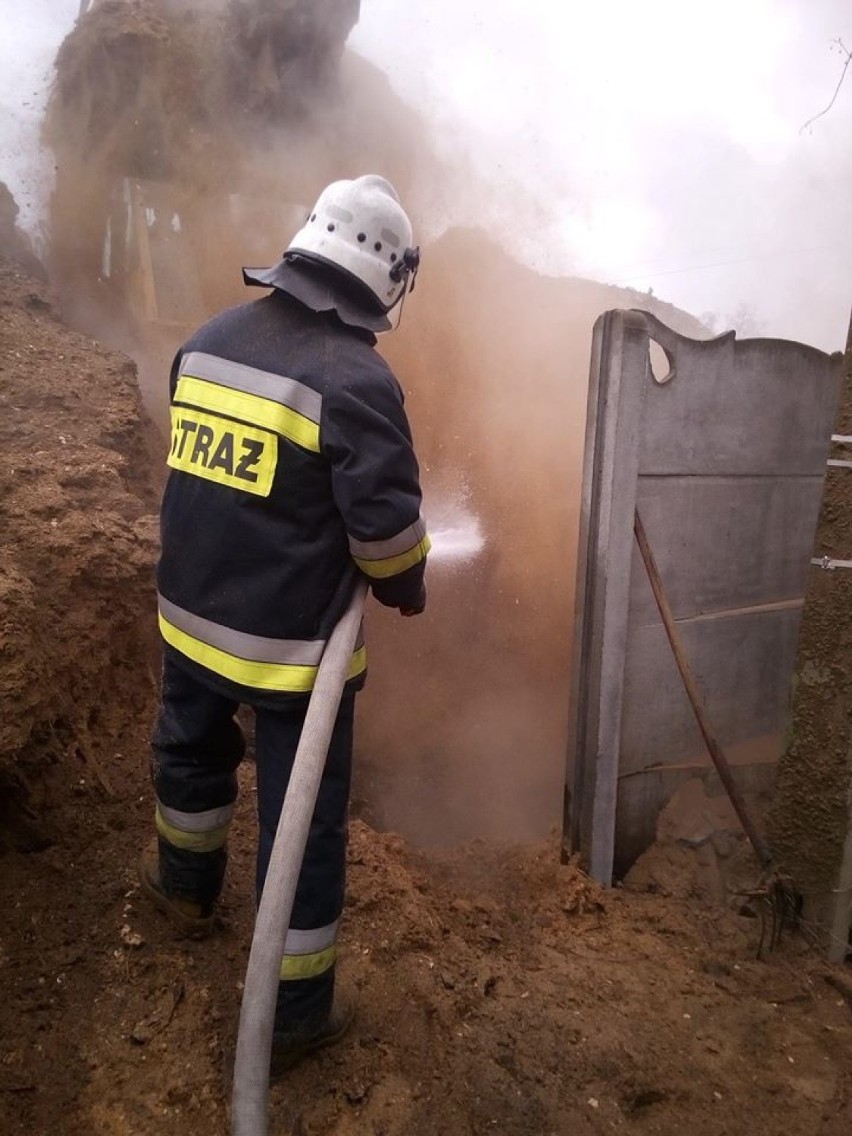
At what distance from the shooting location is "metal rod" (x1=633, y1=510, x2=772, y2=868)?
301 cm

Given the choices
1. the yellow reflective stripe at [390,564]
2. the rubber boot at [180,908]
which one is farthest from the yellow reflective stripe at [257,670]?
the rubber boot at [180,908]

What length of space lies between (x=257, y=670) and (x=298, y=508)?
0.43 m

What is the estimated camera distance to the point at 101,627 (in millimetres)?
3186

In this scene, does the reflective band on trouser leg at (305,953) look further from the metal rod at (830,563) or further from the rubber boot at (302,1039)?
the metal rod at (830,563)

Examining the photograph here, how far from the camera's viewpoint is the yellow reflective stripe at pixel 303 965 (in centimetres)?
200

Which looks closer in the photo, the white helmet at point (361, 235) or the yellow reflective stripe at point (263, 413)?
the yellow reflective stripe at point (263, 413)

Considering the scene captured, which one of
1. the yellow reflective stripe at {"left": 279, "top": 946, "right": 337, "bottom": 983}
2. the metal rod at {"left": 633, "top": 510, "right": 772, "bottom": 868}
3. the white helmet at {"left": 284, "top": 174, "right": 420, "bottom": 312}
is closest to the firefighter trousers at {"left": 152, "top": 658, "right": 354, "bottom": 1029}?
the yellow reflective stripe at {"left": 279, "top": 946, "right": 337, "bottom": 983}

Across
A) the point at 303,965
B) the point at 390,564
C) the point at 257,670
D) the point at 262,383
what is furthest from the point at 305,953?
the point at 262,383

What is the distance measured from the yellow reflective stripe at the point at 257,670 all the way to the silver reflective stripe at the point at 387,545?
296mm

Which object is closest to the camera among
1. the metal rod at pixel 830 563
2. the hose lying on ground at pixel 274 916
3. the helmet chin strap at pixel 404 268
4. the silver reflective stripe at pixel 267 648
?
the hose lying on ground at pixel 274 916

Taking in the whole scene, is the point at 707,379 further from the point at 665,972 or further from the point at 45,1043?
the point at 45,1043

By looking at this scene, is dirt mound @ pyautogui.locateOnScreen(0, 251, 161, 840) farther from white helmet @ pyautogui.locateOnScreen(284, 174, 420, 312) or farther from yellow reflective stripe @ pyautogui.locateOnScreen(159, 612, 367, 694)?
white helmet @ pyautogui.locateOnScreen(284, 174, 420, 312)

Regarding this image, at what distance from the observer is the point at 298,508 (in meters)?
1.90

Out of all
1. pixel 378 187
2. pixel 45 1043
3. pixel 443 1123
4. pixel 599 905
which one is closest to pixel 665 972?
pixel 599 905
